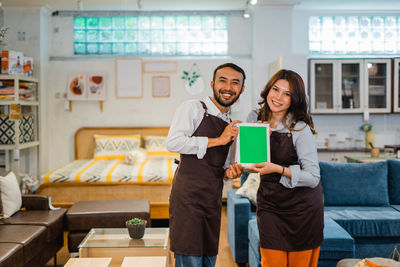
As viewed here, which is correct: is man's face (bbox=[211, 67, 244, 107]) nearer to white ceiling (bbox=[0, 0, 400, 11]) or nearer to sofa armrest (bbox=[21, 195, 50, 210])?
sofa armrest (bbox=[21, 195, 50, 210])

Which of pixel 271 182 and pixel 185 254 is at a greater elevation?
pixel 271 182

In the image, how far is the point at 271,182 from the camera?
6.03ft

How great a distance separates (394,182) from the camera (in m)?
3.55

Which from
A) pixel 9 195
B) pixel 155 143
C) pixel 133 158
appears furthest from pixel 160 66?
pixel 9 195

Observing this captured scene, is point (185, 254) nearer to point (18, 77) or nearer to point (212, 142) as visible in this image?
point (212, 142)

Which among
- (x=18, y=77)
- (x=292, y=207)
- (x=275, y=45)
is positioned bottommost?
(x=292, y=207)

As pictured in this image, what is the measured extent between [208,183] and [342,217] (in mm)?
1766

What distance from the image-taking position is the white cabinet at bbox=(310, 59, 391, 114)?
5.31m

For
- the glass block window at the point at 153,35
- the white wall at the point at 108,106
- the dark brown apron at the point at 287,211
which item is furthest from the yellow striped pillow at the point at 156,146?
the dark brown apron at the point at 287,211

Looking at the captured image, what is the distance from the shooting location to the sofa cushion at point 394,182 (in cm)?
353

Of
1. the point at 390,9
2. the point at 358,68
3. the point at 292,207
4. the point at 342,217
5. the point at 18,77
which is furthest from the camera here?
the point at 390,9

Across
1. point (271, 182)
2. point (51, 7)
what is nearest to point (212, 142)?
point (271, 182)

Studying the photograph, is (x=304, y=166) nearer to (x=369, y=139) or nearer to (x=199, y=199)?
(x=199, y=199)

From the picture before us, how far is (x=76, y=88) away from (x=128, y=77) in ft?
2.80
